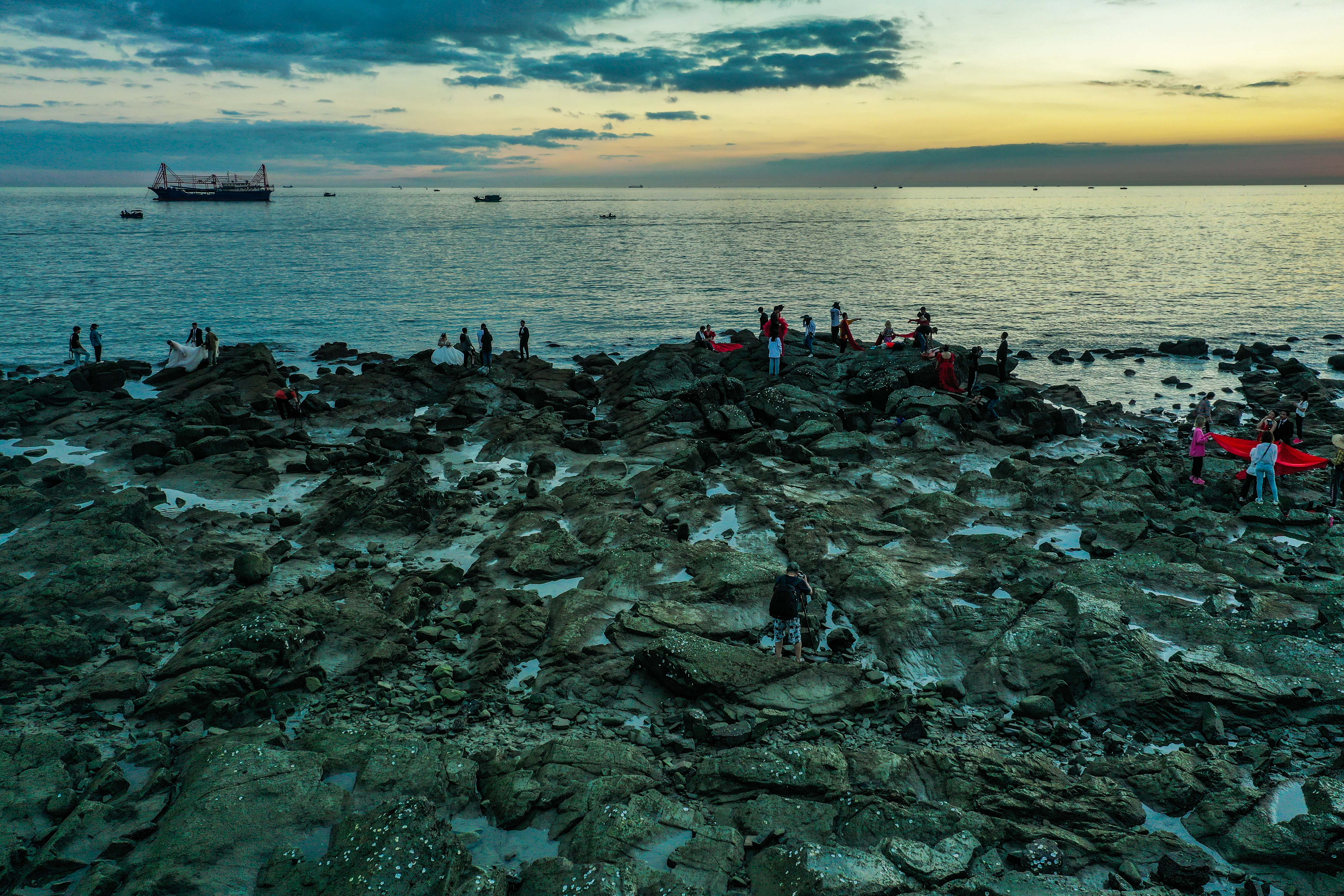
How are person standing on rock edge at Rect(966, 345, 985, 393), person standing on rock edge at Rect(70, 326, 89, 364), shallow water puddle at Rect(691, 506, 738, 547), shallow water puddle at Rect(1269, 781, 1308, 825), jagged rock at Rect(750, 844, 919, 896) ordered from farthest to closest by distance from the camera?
person standing on rock edge at Rect(70, 326, 89, 364), person standing on rock edge at Rect(966, 345, 985, 393), shallow water puddle at Rect(691, 506, 738, 547), shallow water puddle at Rect(1269, 781, 1308, 825), jagged rock at Rect(750, 844, 919, 896)

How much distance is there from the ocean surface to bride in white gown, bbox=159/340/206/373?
24.3 ft

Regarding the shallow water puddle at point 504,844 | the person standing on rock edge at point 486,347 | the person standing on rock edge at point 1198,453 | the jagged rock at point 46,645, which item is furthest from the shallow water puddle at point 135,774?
the person standing on rock edge at point 486,347

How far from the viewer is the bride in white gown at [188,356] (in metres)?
34.4

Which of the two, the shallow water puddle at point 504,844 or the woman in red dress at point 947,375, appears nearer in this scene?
the shallow water puddle at point 504,844

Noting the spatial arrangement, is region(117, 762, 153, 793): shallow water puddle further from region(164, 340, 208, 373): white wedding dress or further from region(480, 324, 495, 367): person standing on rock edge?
region(164, 340, 208, 373): white wedding dress

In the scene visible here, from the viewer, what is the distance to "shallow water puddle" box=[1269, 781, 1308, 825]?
8992 mm

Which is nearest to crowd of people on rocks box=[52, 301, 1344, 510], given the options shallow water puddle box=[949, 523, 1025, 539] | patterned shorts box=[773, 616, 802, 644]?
shallow water puddle box=[949, 523, 1025, 539]

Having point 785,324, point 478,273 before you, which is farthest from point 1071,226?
point 785,324

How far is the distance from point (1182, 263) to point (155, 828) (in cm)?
11283

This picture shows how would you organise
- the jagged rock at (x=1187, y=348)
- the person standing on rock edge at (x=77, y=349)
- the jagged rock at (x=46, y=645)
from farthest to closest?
the jagged rock at (x=1187, y=348) < the person standing on rock edge at (x=77, y=349) < the jagged rock at (x=46, y=645)

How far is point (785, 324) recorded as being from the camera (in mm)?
32281

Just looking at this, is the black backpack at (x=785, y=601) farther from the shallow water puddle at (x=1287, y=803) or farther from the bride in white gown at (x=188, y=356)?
the bride in white gown at (x=188, y=356)

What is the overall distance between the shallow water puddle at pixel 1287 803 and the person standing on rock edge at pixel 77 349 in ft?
148

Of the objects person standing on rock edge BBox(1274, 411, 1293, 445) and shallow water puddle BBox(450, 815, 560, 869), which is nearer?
shallow water puddle BBox(450, 815, 560, 869)
